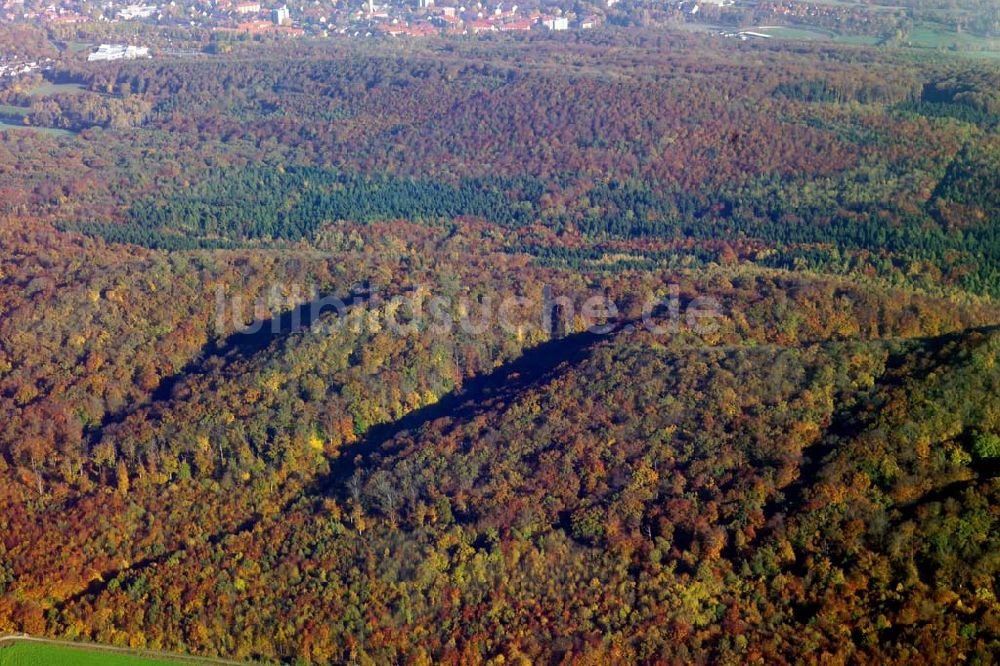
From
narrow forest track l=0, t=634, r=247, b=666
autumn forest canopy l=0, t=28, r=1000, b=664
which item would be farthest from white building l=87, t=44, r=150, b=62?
narrow forest track l=0, t=634, r=247, b=666

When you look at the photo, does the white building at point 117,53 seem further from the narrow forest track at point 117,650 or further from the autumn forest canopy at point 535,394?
the narrow forest track at point 117,650

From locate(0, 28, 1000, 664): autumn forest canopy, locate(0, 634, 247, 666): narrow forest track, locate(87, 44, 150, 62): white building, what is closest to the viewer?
locate(0, 28, 1000, 664): autumn forest canopy

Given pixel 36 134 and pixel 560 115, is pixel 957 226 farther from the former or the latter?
pixel 36 134

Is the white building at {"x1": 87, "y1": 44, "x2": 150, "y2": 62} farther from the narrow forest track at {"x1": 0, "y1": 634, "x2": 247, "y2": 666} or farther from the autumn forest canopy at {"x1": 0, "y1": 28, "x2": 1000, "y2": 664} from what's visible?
the narrow forest track at {"x1": 0, "y1": 634, "x2": 247, "y2": 666}

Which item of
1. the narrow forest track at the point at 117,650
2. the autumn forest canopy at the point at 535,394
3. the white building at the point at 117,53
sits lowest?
the narrow forest track at the point at 117,650

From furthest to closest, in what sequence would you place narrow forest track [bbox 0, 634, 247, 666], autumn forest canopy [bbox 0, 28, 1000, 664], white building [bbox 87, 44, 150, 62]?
white building [bbox 87, 44, 150, 62], narrow forest track [bbox 0, 634, 247, 666], autumn forest canopy [bbox 0, 28, 1000, 664]

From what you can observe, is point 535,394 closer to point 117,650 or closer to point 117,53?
point 117,650

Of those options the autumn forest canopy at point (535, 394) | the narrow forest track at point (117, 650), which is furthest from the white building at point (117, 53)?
the narrow forest track at point (117, 650)

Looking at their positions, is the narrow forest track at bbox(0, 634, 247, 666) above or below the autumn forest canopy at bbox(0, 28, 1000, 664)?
below
